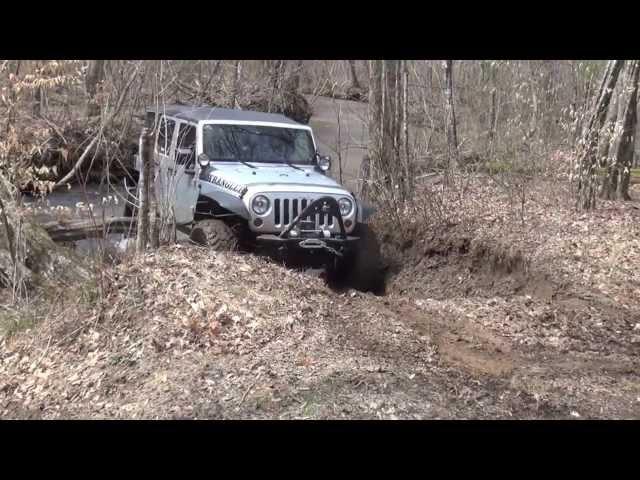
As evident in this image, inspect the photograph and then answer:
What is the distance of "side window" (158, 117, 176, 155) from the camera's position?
30.6 ft

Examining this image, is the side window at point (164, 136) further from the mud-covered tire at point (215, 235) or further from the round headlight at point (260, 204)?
the round headlight at point (260, 204)

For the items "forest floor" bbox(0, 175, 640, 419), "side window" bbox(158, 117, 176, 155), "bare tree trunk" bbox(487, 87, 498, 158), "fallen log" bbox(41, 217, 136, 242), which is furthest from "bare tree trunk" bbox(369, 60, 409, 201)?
"fallen log" bbox(41, 217, 136, 242)

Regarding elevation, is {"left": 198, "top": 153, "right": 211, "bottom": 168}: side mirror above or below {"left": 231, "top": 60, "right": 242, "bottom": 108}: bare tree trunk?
below

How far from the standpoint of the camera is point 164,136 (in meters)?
9.51

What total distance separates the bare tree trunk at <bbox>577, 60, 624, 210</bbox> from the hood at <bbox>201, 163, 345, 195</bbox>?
355cm

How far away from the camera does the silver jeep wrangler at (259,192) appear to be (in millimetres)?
7953

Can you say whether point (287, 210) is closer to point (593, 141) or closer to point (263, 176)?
point (263, 176)

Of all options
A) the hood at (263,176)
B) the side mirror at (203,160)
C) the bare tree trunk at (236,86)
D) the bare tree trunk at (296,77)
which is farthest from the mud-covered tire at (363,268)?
the bare tree trunk at (296,77)

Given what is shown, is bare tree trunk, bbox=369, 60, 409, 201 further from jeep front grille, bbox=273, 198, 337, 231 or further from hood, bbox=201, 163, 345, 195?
jeep front grille, bbox=273, 198, 337, 231

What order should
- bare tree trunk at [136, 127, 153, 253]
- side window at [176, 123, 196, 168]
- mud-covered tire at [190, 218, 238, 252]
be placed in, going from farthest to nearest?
side window at [176, 123, 196, 168] → mud-covered tire at [190, 218, 238, 252] → bare tree trunk at [136, 127, 153, 253]

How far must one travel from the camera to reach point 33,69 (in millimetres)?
Answer: 7871

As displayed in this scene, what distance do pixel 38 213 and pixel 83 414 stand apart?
15.4ft

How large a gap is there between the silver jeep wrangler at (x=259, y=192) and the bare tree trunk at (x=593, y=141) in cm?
320

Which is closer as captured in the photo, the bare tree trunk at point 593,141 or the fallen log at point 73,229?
the fallen log at point 73,229
